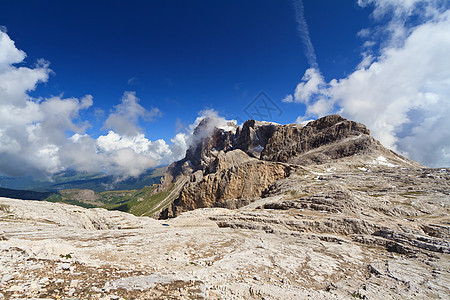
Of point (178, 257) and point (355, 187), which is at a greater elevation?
point (355, 187)

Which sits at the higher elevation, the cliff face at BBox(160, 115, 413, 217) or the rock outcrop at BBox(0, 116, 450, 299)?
the cliff face at BBox(160, 115, 413, 217)

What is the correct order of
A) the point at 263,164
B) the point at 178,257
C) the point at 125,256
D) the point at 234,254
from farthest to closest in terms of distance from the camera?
1. the point at 263,164
2. the point at 234,254
3. the point at 178,257
4. the point at 125,256

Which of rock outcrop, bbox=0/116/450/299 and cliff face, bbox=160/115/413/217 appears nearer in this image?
rock outcrop, bbox=0/116/450/299

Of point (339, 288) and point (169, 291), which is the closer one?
point (169, 291)

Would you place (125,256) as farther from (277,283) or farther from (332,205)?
(332,205)

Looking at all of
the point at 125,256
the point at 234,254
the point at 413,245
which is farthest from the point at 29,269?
the point at 413,245

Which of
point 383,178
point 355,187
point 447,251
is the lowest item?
point 447,251

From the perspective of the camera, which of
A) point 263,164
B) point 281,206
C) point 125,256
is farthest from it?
point 263,164

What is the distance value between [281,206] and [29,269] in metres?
38.0

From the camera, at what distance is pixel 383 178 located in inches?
2362

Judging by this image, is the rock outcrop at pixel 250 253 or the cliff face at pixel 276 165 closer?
the rock outcrop at pixel 250 253

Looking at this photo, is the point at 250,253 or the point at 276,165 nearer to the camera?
the point at 250,253

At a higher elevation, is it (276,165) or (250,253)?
(276,165)

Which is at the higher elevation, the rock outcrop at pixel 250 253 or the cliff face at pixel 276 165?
the cliff face at pixel 276 165
